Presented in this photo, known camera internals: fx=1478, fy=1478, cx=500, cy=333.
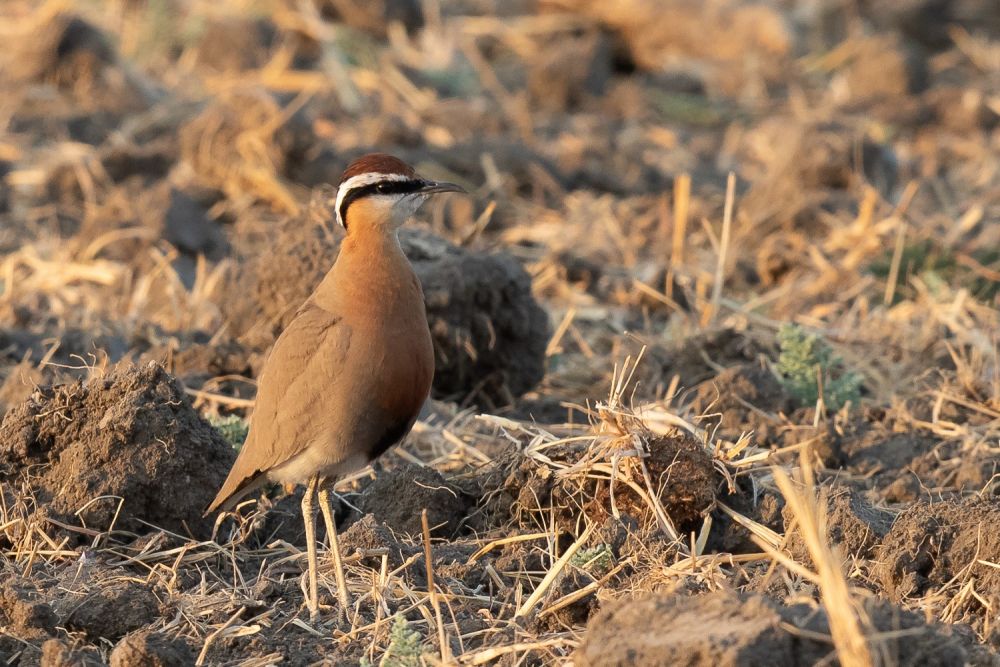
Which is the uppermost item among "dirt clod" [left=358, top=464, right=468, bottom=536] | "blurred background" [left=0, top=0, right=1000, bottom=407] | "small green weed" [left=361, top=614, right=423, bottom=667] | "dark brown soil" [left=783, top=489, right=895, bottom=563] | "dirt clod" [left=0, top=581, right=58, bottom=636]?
"small green weed" [left=361, top=614, right=423, bottom=667]

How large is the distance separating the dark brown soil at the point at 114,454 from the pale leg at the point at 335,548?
0.51 metres

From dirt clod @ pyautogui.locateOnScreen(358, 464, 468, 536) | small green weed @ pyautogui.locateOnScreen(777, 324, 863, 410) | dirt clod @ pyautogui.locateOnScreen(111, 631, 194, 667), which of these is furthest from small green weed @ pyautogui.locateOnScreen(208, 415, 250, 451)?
small green weed @ pyautogui.locateOnScreen(777, 324, 863, 410)

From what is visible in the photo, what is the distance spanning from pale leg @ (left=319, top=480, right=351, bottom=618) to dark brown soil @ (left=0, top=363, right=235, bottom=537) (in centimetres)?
51

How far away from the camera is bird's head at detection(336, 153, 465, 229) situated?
17.3 ft

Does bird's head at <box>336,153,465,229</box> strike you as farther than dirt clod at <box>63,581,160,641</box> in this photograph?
Yes

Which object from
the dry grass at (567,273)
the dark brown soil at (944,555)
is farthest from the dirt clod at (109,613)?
the dark brown soil at (944,555)

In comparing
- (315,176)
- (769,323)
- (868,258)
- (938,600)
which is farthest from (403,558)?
(315,176)

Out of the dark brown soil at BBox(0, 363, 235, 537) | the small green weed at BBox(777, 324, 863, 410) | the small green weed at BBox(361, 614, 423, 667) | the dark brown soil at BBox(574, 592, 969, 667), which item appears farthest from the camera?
the small green weed at BBox(777, 324, 863, 410)

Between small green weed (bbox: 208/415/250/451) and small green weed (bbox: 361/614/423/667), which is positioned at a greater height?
small green weed (bbox: 361/614/423/667)

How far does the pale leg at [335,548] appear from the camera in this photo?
192 inches

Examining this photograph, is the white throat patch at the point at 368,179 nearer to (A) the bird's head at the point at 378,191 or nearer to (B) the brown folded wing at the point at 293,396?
(A) the bird's head at the point at 378,191

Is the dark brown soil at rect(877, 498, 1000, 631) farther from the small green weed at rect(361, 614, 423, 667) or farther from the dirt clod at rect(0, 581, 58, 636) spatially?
the dirt clod at rect(0, 581, 58, 636)

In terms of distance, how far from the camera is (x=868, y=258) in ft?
30.8

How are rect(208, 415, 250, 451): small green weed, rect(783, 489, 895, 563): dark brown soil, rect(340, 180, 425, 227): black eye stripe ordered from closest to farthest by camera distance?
rect(783, 489, 895, 563): dark brown soil < rect(340, 180, 425, 227): black eye stripe < rect(208, 415, 250, 451): small green weed
